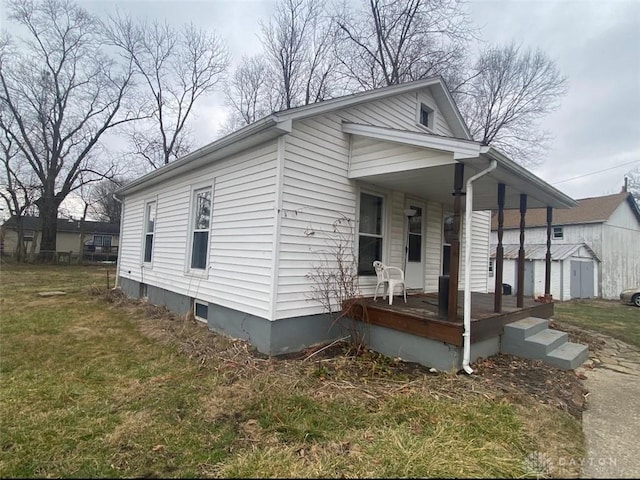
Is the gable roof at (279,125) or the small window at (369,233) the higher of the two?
the gable roof at (279,125)

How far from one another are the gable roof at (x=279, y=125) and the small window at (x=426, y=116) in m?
0.38

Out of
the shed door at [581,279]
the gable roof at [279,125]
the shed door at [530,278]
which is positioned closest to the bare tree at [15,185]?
the gable roof at [279,125]

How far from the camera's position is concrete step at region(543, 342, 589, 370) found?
4.57 m

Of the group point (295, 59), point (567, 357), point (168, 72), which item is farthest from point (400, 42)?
point (168, 72)

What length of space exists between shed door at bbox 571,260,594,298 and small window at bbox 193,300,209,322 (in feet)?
55.8

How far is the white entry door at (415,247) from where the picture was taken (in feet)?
22.6

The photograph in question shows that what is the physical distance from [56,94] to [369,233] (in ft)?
83.9

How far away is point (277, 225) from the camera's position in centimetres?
476

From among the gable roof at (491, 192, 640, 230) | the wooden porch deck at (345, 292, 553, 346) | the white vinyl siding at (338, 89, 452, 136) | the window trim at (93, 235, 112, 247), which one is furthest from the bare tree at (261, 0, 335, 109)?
the window trim at (93, 235, 112, 247)

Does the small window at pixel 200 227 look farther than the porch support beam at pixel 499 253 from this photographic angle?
Yes

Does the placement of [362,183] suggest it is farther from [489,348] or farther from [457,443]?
[457,443]

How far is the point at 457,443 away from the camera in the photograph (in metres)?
2.61

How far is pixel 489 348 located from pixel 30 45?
28861 mm

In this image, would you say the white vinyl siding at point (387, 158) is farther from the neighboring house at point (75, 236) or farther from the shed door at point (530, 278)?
the neighboring house at point (75, 236)
